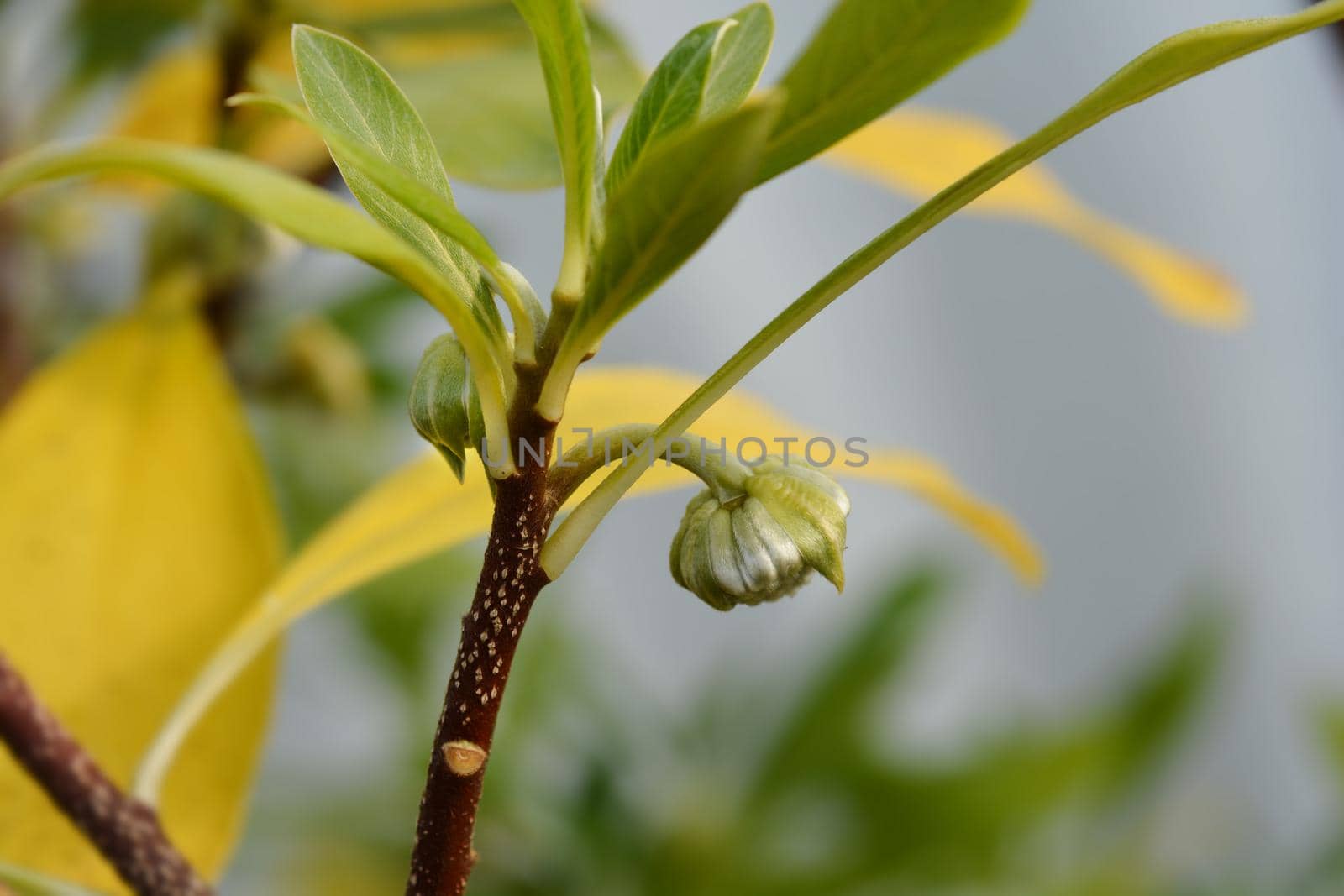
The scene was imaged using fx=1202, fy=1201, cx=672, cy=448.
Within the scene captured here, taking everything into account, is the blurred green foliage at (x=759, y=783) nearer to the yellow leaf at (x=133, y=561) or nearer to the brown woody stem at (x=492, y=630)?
the yellow leaf at (x=133, y=561)

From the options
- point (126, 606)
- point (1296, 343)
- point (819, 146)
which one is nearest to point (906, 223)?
point (819, 146)

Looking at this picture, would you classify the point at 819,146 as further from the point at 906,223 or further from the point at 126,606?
the point at 126,606

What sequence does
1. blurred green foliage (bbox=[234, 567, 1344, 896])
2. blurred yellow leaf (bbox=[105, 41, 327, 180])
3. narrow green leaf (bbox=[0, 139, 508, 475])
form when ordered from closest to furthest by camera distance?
narrow green leaf (bbox=[0, 139, 508, 475])
blurred yellow leaf (bbox=[105, 41, 327, 180])
blurred green foliage (bbox=[234, 567, 1344, 896])

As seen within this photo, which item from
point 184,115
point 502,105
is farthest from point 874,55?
point 184,115

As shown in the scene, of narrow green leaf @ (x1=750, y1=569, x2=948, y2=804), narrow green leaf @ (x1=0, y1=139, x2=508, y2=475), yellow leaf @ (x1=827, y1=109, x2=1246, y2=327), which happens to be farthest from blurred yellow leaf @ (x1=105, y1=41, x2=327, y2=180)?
narrow green leaf @ (x1=750, y1=569, x2=948, y2=804)

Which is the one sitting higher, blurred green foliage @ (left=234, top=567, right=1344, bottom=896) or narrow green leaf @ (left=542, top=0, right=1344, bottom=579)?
blurred green foliage @ (left=234, top=567, right=1344, bottom=896)

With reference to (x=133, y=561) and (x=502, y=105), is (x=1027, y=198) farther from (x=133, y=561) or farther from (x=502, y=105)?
(x=133, y=561)

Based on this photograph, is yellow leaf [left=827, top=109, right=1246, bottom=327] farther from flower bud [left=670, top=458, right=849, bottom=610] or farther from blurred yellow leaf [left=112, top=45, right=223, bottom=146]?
blurred yellow leaf [left=112, top=45, right=223, bottom=146]
